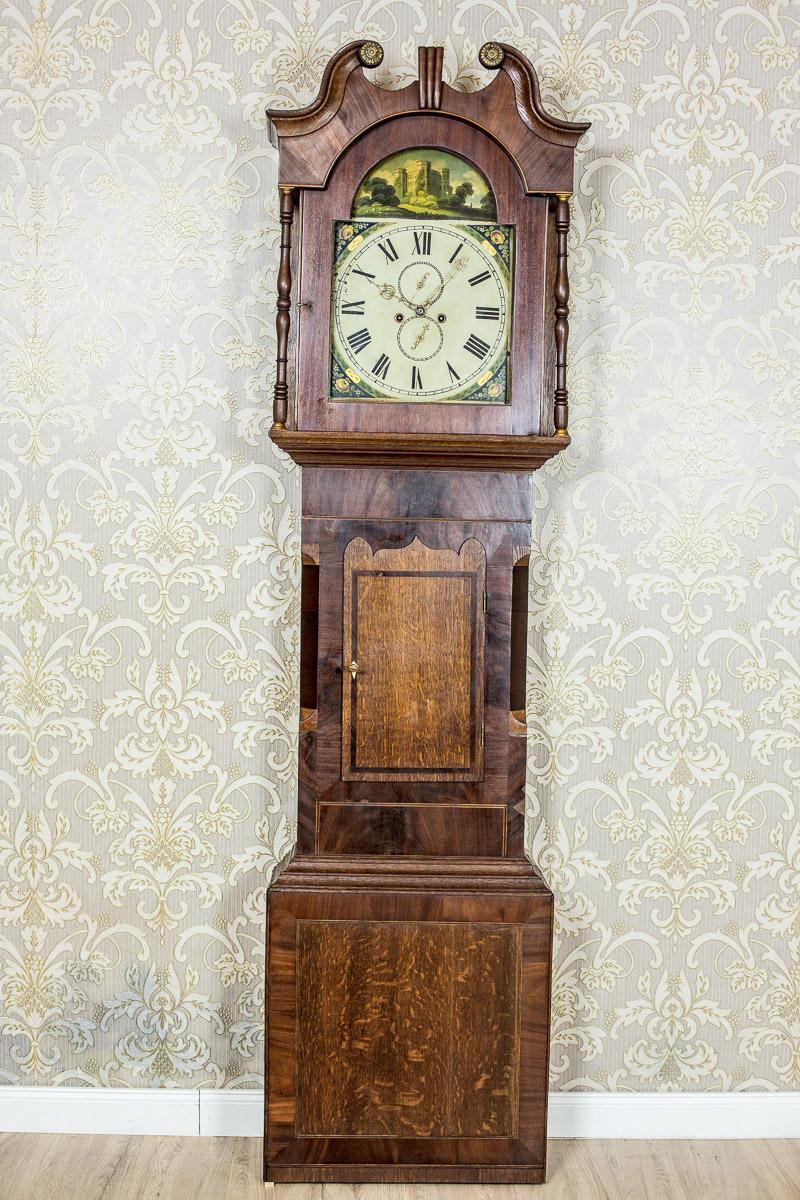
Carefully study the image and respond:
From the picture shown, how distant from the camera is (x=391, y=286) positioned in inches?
73.4

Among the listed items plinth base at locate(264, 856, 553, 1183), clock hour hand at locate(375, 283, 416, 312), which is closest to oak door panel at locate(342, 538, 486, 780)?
plinth base at locate(264, 856, 553, 1183)

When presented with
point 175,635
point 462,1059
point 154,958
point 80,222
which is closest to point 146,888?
point 154,958

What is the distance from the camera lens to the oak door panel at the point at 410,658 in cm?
191

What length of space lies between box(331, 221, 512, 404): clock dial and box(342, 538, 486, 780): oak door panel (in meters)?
0.28

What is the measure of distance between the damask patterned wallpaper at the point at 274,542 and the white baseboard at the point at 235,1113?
0.05m

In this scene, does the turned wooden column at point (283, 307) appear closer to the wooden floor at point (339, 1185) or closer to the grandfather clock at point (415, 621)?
the grandfather clock at point (415, 621)

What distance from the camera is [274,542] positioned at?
2.11 meters

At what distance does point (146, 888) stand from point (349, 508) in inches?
35.1

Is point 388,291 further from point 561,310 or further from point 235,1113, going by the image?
point 235,1113

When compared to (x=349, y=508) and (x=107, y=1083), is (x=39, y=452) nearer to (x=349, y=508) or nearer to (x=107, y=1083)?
(x=349, y=508)

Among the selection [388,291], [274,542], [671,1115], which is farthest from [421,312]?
[671,1115]

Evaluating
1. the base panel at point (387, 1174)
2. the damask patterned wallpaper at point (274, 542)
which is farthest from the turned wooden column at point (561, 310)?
the base panel at point (387, 1174)

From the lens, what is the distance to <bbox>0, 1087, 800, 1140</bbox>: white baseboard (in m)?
2.13

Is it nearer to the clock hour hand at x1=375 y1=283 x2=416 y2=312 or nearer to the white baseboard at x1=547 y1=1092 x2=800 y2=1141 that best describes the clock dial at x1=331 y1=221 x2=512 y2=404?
the clock hour hand at x1=375 y1=283 x2=416 y2=312
